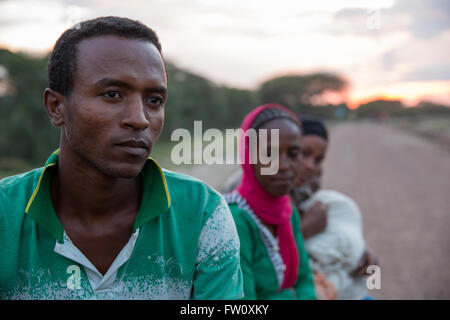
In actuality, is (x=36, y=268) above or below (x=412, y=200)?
below

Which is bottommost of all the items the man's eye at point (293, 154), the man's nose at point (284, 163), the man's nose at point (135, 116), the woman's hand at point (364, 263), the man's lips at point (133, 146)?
the woman's hand at point (364, 263)

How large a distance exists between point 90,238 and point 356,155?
16.7m

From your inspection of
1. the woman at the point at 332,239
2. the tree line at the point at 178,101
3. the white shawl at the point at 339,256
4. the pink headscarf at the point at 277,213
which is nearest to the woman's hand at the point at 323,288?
the woman at the point at 332,239

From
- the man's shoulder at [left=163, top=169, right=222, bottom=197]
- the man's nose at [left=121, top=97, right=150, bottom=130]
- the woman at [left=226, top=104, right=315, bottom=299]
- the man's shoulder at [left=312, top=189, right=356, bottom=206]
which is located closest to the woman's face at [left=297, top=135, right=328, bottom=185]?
the man's shoulder at [left=312, top=189, right=356, bottom=206]

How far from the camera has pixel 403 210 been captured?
784 cm

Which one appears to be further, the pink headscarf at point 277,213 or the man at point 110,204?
the pink headscarf at point 277,213

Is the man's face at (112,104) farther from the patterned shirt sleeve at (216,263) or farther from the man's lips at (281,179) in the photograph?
the man's lips at (281,179)

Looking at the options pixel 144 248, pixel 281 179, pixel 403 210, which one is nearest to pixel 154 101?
pixel 144 248

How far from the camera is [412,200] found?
865cm

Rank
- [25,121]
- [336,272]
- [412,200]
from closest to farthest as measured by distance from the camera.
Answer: [336,272]
[412,200]
[25,121]

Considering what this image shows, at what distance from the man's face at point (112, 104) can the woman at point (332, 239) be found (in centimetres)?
163

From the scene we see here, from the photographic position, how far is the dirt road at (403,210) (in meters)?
4.70
